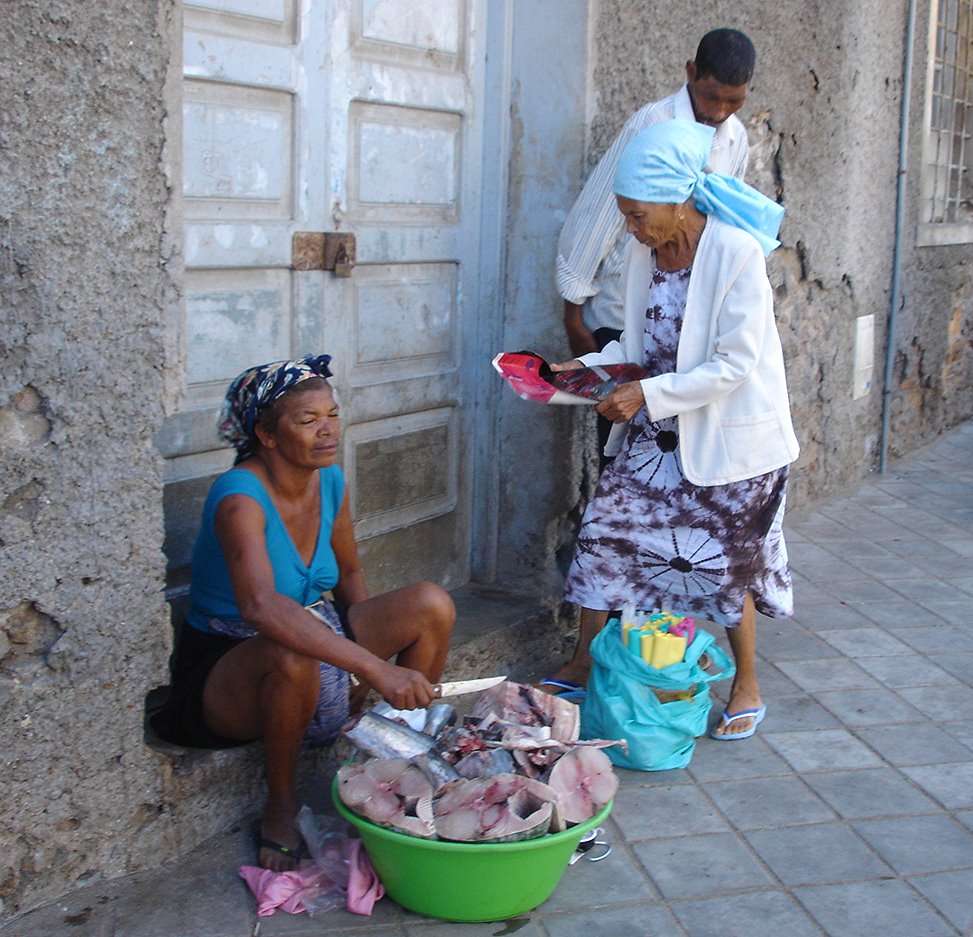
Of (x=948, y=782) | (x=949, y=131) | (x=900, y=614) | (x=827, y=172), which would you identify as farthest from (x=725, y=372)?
(x=949, y=131)

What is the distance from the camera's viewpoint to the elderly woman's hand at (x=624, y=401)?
135 inches

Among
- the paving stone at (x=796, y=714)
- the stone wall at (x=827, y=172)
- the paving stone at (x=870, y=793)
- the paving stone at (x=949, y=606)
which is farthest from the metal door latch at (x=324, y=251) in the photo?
the paving stone at (x=949, y=606)

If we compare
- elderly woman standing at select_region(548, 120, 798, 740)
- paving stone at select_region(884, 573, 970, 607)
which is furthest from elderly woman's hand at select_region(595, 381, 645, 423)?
paving stone at select_region(884, 573, 970, 607)

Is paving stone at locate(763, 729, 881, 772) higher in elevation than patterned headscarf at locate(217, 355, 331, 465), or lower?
lower

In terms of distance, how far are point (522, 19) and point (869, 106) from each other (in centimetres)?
317

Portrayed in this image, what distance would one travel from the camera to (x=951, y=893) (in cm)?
295

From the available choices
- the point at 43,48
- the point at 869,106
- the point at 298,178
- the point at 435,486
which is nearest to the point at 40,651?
the point at 43,48

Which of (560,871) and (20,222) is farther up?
(20,222)

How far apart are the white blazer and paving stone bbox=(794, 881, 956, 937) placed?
3.66ft

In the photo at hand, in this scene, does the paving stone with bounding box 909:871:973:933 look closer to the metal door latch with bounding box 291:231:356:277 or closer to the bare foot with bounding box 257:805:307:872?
the bare foot with bounding box 257:805:307:872

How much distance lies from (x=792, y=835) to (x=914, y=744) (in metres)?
0.75

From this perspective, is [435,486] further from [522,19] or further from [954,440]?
[954,440]

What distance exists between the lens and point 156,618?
286 centimetres

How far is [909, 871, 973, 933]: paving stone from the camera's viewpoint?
2.85 meters
